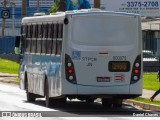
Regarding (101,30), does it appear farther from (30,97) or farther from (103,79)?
(30,97)

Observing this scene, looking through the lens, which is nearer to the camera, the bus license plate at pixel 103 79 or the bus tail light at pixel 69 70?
the bus tail light at pixel 69 70

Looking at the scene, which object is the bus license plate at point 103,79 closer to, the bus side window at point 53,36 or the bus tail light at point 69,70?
the bus tail light at point 69,70

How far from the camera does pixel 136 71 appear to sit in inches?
945

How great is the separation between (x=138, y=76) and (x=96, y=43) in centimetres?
159

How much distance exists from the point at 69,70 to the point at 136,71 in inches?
79.0

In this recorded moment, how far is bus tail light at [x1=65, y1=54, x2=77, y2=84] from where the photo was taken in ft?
77.3

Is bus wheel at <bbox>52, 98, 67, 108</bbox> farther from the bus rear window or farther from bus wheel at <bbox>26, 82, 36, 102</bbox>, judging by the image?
bus wheel at <bbox>26, 82, 36, 102</bbox>

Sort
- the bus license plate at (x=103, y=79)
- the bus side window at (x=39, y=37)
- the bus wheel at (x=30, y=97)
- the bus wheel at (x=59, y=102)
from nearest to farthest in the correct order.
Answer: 1. the bus license plate at (x=103, y=79)
2. the bus wheel at (x=59, y=102)
3. the bus side window at (x=39, y=37)
4. the bus wheel at (x=30, y=97)

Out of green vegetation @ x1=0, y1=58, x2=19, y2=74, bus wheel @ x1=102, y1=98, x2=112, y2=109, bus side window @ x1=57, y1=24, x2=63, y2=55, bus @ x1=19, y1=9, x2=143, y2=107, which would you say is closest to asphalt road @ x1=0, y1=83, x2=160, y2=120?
bus wheel @ x1=102, y1=98, x2=112, y2=109

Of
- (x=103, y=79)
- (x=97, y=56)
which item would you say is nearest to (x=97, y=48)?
(x=97, y=56)

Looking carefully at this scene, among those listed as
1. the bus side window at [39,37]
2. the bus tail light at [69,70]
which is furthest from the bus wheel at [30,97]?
the bus tail light at [69,70]

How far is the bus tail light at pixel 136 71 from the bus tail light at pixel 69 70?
173cm

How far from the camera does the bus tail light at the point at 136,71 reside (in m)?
24.0

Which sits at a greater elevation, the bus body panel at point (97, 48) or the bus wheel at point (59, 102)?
the bus body panel at point (97, 48)
